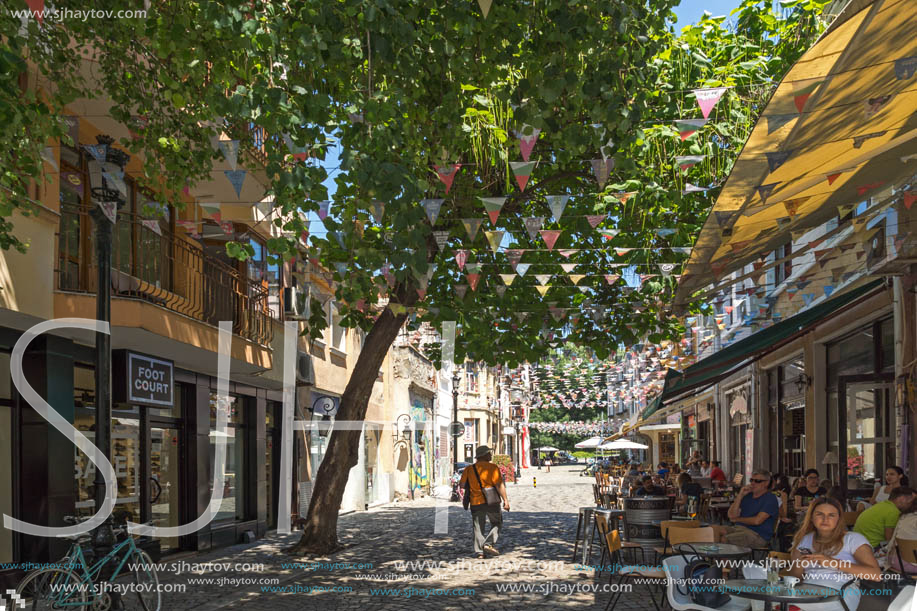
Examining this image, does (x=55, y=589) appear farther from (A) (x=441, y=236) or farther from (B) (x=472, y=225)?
(A) (x=441, y=236)

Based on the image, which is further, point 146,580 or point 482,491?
point 482,491

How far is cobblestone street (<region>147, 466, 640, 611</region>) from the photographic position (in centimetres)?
1077

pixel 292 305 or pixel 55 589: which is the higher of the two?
pixel 292 305

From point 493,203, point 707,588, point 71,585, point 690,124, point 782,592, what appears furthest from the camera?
point 493,203

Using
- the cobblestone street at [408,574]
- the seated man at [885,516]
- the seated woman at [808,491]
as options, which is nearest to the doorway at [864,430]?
the seated woman at [808,491]

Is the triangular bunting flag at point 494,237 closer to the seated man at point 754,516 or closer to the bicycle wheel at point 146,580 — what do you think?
the seated man at point 754,516

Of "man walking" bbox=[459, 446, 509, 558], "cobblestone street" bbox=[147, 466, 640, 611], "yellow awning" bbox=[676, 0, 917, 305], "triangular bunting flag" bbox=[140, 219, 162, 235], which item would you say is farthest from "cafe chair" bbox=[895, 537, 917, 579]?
"triangular bunting flag" bbox=[140, 219, 162, 235]

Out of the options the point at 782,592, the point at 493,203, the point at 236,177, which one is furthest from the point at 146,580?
the point at 782,592

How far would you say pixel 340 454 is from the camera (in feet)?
50.3

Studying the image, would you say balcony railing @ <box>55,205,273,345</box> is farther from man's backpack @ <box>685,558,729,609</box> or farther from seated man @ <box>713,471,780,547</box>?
seated man @ <box>713,471,780,547</box>

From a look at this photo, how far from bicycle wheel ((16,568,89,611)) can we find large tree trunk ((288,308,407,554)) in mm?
6705

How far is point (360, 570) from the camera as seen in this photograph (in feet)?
44.1

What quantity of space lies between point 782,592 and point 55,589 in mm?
6239

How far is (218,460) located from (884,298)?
11523 mm
